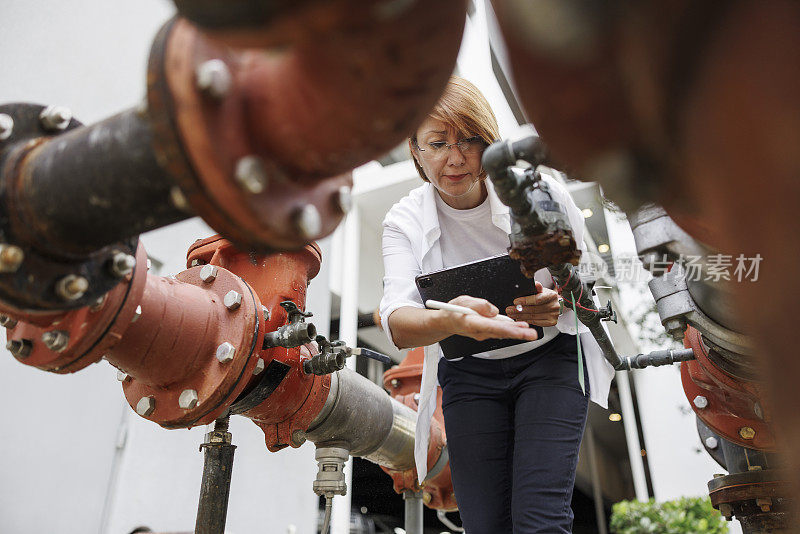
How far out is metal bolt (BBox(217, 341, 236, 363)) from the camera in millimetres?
825

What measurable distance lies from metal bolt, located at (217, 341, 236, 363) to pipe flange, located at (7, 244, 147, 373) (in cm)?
17

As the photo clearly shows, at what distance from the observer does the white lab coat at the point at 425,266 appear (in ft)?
3.85

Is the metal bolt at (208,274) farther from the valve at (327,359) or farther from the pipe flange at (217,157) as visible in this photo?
the pipe flange at (217,157)

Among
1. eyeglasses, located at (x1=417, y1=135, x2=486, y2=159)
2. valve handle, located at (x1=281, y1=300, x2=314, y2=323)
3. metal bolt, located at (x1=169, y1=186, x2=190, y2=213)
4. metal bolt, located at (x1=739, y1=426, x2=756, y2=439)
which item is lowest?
metal bolt, located at (x1=169, y1=186, x2=190, y2=213)

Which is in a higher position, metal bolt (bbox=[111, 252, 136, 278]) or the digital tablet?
the digital tablet

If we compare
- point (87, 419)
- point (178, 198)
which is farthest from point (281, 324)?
point (87, 419)

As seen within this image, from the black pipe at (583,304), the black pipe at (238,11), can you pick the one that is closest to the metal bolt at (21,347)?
the black pipe at (238,11)

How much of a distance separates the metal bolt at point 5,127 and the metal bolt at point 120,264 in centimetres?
14

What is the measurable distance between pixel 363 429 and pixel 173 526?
126 cm

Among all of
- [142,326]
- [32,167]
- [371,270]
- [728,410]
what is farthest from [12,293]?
[371,270]

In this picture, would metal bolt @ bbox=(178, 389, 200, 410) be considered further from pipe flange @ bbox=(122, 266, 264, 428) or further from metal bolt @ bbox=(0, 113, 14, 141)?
metal bolt @ bbox=(0, 113, 14, 141)

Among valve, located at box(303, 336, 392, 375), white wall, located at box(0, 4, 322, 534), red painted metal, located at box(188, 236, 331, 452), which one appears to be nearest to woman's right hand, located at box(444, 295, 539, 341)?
valve, located at box(303, 336, 392, 375)

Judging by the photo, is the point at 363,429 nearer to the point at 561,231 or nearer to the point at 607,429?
the point at 561,231

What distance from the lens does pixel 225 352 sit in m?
0.83
